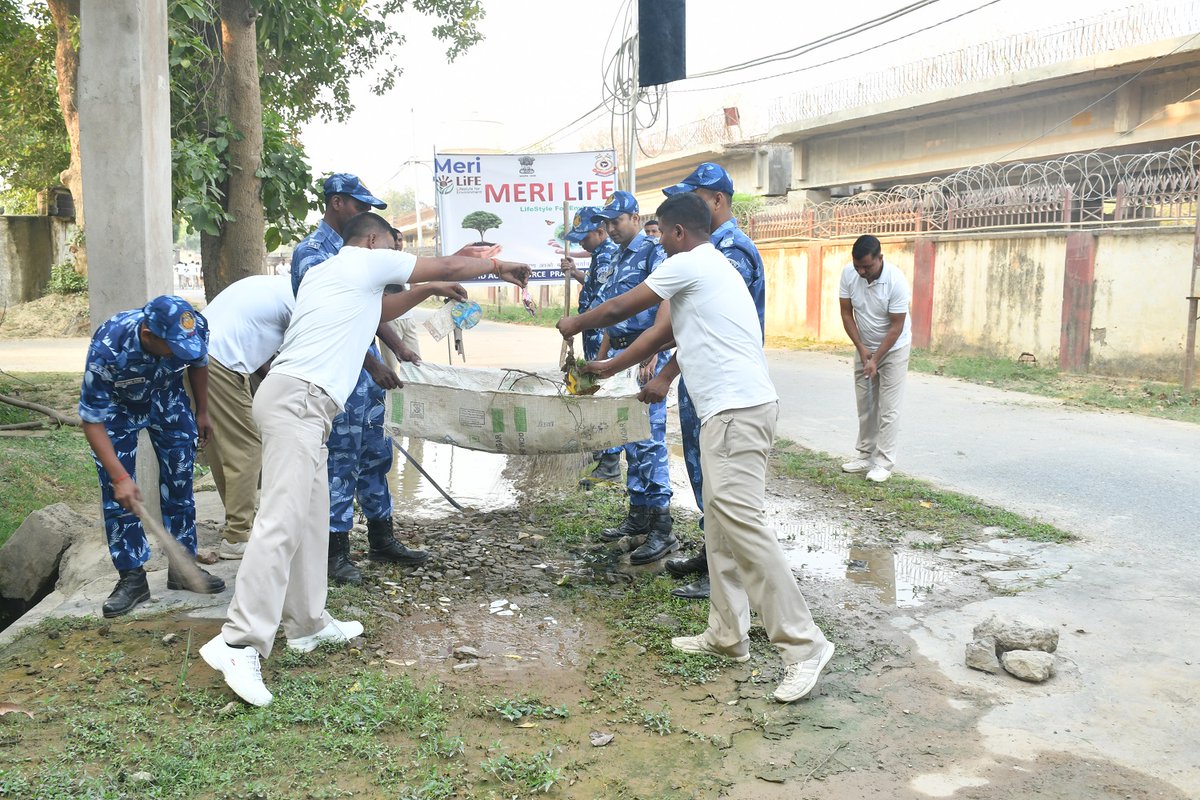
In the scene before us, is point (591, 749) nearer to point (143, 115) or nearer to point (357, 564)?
point (357, 564)

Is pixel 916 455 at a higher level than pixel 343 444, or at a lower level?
lower

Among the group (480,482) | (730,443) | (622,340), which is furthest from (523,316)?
(730,443)

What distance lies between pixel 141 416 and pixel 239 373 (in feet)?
2.66

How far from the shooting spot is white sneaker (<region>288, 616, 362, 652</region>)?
3.68 metres

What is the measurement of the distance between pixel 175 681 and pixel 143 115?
101 inches

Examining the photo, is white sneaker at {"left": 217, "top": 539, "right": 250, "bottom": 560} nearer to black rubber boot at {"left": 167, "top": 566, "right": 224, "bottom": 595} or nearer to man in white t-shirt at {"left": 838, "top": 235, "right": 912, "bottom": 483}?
black rubber boot at {"left": 167, "top": 566, "right": 224, "bottom": 595}

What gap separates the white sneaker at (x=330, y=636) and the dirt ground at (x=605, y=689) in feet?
0.24

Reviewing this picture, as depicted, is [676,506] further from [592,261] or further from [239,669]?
[239,669]

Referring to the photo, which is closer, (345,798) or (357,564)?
(345,798)

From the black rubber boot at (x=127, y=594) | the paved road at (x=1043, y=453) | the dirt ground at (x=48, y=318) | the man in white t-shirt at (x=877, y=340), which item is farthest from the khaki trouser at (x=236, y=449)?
the dirt ground at (x=48, y=318)

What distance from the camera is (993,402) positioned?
1071 cm

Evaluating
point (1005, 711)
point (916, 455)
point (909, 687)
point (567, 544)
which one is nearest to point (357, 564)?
point (567, 544)

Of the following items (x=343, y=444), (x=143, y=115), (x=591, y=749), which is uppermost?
(x=143, y=115)

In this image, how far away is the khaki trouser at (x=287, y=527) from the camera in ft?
10.9
